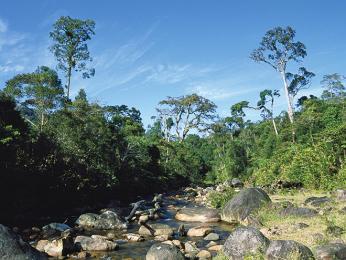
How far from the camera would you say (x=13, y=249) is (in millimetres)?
7605

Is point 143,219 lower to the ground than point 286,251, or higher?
lower

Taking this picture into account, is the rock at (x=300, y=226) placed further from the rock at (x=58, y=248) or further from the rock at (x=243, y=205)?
the rock at (x=58, y=248)

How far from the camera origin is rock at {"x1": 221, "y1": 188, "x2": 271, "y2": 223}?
1700cm

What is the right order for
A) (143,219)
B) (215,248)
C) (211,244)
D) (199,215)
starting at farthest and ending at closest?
(199,215), (143,219), (211,244), (215,248)

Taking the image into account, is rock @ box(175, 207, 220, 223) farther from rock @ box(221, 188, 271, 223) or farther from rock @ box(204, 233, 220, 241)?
rock @ box(204, 233, 220, 241)

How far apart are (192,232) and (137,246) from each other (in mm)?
2569

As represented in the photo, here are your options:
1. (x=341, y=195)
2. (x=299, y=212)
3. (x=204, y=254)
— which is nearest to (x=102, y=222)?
(x=204, y=254)

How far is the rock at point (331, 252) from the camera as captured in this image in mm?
8852

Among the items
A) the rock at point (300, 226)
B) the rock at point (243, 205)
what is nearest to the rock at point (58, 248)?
the rock at point (300, 226)

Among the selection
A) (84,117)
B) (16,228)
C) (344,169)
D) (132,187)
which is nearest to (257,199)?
(344,169)

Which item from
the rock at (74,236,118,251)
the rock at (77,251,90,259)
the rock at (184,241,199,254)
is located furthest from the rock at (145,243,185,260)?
the rock at (74,236,118,251)

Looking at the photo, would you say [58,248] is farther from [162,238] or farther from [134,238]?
[162,238]

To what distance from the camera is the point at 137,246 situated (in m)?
13.5

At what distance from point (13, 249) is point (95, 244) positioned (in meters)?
5.49
